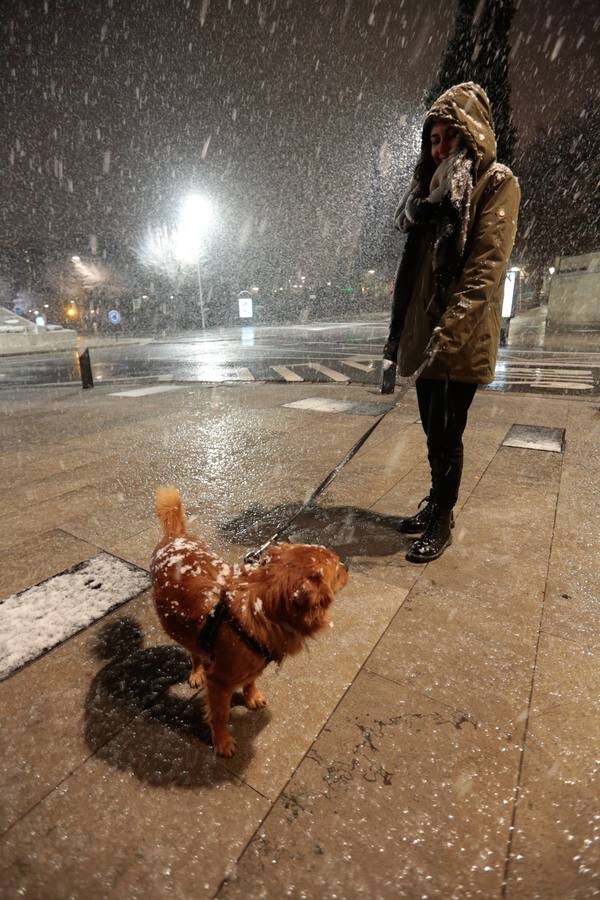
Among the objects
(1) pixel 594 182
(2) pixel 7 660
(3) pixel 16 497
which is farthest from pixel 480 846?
(1) pixel 594 182

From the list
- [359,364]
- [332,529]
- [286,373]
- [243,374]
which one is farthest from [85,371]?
[332,529]

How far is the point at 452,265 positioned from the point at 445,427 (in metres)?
1.02

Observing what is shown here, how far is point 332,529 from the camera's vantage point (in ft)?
11.3

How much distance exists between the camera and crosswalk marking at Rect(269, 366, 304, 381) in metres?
11.8

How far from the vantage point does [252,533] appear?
11.2 ft

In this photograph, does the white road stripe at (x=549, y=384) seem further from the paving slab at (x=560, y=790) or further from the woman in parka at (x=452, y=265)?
the paving slab at (x=560, y=790)

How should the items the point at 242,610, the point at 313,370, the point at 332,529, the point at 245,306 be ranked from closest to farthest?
the point at 242,610
the point at 332,529
the point at 313,370
the point at 245,306

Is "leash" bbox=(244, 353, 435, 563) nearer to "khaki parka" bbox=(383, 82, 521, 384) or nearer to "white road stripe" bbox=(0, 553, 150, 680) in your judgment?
"khaki parka" bbox=(383, 82, 521, 384)

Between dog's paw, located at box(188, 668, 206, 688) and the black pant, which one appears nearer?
dog's paw, located at box(188, 668, 206, 688)

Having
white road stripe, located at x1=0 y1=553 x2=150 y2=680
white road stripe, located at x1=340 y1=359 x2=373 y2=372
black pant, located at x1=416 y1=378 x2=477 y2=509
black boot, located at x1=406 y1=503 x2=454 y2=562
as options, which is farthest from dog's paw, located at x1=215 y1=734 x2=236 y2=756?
white road stripe, located at x1=340 y1=359 x2=373 y2=372

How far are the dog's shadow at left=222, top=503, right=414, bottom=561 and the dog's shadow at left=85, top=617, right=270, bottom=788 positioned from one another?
3.99 ft

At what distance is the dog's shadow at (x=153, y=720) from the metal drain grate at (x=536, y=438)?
4554 millimetres

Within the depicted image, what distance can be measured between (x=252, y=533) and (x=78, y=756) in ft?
6.10

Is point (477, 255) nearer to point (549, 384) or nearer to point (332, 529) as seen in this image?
point (332, 529)
